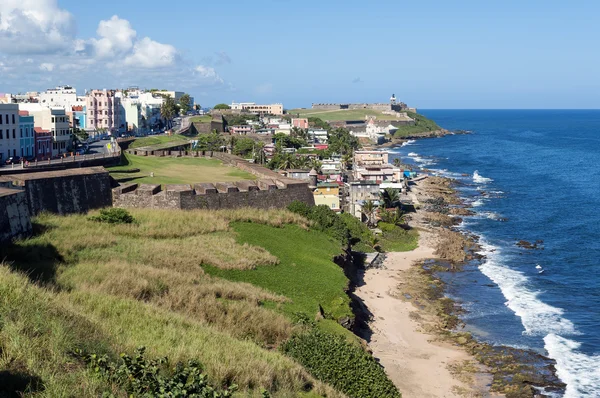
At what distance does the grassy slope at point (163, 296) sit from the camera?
1059cm

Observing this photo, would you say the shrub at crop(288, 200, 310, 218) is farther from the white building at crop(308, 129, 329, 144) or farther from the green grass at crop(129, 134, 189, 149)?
the white building at crop(308, 129, 329, 144)

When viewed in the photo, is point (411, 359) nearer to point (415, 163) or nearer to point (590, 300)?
point (590, 300)

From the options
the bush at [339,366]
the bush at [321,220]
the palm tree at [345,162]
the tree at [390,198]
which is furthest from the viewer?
the palm tree at [345,162]

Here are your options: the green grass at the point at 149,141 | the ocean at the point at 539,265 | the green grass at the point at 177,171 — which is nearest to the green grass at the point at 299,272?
the ocean at the point at 539,265

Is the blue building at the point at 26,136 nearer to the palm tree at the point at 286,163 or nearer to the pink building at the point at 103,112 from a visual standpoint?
the palm tree at the point at 286,163

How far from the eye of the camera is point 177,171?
136 feet

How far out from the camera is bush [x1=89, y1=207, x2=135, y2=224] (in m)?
23.9

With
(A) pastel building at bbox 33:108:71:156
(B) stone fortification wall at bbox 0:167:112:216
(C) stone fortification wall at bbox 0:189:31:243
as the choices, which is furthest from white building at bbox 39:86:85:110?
(C) stone fortification wall at bbox 0:189:31:243

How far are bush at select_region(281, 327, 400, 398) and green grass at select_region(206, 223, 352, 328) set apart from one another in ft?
9.99

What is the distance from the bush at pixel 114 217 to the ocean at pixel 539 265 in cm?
1452

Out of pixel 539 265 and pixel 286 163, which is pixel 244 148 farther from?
pixel 539 265

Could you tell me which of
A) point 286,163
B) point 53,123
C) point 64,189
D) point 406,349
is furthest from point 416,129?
point 64,189

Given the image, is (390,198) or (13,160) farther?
(390,198)

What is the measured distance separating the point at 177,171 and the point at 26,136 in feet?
39.0
